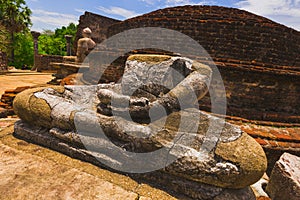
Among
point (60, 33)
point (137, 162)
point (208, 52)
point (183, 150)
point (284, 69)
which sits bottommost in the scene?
point (137, 162)

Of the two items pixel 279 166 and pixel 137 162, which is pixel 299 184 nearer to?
pixel 279 166

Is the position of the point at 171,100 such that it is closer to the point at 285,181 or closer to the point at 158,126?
the point at 158,126

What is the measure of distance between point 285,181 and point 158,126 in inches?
57.4

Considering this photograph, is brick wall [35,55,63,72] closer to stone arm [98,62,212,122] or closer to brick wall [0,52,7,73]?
brick wall [0,52,7,73]

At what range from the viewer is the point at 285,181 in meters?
1.80

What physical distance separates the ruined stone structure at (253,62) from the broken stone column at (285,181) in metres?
1.72

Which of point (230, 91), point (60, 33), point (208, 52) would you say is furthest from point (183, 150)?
point (60, 33)

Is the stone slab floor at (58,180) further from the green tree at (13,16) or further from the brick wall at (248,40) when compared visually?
the green tree at (13,16)

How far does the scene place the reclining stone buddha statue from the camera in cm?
134

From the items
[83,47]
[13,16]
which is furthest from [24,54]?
[83,47]

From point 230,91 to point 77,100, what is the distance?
298 centimetres

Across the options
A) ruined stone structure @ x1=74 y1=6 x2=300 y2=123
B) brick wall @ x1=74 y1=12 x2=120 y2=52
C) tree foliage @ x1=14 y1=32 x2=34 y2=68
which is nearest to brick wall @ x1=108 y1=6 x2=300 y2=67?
ruined stone structure @ x1=74 y1=6 x2=300 y2=123

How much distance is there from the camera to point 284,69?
362cm

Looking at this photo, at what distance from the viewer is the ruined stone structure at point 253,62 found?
140 inches
